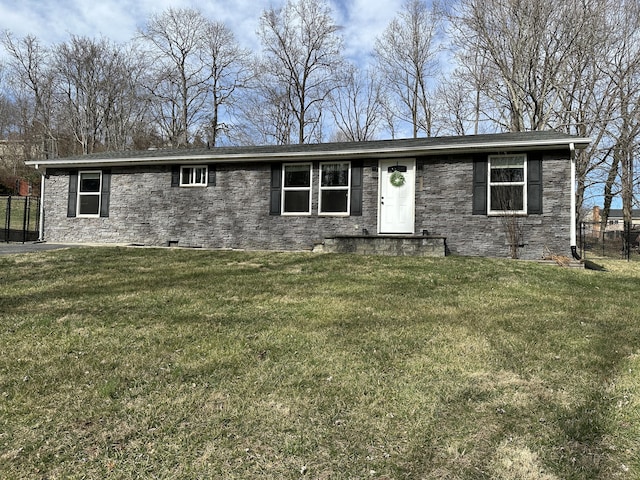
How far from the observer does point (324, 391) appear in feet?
8.36

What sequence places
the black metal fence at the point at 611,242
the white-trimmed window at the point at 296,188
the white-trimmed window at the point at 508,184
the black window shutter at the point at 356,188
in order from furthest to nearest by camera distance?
the black metal fence at the point at 611,242 → the white-trimmed window at the point at 296,188 → the black window shutter at the point at 356,188 → the white-trimmed window at the point at 508,184

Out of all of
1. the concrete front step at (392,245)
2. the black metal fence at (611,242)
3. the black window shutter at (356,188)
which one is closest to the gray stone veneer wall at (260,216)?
the black window shutter at (356,188)

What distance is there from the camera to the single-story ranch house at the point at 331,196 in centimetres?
877

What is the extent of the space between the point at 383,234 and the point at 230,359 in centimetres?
699

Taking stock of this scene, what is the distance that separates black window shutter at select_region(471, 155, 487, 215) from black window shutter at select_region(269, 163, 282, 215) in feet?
15.8

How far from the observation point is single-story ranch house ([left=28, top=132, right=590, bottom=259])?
8.77m

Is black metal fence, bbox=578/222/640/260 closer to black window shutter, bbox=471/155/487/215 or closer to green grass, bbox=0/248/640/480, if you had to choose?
black window shutter, bbox=471/155/487/215

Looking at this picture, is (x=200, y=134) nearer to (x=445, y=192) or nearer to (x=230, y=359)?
(x=445, y=192)

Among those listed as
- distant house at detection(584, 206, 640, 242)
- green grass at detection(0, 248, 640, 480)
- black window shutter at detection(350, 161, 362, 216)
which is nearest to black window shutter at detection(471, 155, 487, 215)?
black window shutter at detection(350, 161, 362, 216)

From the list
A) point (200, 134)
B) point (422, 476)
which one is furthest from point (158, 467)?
point (200, 134)

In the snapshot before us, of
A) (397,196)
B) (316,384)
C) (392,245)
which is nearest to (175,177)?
(397,196)

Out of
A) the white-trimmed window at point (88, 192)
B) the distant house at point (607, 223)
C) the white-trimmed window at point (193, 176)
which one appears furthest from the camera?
the distant house at point (607, 223)

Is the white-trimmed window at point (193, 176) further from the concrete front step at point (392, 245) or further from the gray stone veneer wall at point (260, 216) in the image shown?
the concrete front step at point (392, 245)

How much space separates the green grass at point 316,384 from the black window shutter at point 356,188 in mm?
4921
